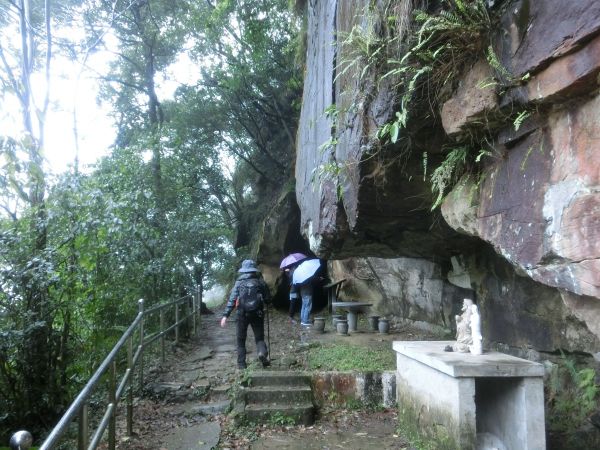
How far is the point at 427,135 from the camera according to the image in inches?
157

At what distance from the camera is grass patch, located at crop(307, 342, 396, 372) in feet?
20.3

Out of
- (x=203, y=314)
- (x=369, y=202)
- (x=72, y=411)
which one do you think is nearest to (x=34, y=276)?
(x=72, y=411)

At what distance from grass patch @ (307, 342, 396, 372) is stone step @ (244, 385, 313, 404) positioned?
0.62m

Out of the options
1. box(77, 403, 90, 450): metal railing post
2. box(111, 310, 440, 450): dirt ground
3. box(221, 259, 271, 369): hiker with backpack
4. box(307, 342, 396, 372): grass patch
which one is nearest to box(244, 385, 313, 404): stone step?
box(111, 310, 440, 450): dirt ground

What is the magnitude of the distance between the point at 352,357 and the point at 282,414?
62.8 inches

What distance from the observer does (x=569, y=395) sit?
4.34m

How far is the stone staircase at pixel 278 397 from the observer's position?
17.8ft

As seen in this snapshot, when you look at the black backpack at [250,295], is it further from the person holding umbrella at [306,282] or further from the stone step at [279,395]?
the person holding umbrella at [306,282]

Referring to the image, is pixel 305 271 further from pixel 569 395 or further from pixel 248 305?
pixel 569 395

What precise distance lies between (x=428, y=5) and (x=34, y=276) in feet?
15.1

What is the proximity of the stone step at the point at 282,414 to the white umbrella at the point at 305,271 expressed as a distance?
525 cm

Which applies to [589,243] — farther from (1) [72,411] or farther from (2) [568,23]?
(1) [72,411]

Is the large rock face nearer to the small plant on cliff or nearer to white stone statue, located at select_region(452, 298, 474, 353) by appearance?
the small plant on cliff

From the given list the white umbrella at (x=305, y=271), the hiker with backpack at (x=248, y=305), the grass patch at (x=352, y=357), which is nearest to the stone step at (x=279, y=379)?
the grass patch at (x=352, y=357)
